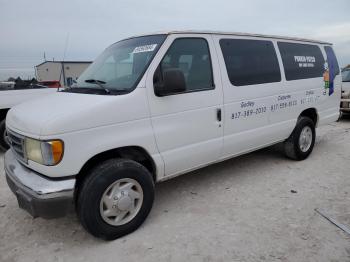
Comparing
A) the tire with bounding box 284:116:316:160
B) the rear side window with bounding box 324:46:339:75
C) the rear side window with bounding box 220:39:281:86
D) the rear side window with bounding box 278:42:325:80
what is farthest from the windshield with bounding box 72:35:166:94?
A: the rear side window with bounding box 324:46:339:75

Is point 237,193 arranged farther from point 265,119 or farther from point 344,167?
point 344,167

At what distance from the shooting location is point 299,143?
507 centimetres

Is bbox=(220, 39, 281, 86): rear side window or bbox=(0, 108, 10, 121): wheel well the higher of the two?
bbox=(220, 39, 281, 86): rear side window

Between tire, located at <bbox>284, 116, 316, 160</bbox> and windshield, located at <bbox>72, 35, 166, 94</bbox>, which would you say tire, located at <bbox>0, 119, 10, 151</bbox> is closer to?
windshield, located at <bbox>72, 35, 166, 94</bbox>

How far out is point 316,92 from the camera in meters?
5.14

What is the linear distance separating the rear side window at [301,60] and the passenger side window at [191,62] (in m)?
1.65

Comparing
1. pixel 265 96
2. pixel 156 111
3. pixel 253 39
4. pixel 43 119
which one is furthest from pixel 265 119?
pixel 43 119

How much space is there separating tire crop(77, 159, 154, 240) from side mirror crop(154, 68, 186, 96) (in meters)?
0.79

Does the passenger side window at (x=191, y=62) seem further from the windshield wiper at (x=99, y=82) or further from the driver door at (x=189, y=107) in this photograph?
the windshield wiper at (x=99, y=82)

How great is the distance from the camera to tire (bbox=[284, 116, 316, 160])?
4.97 meters

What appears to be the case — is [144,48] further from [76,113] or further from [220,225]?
[220,225]

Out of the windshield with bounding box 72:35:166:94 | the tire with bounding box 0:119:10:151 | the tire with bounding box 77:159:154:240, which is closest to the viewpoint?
the tire with bounding box 77:159:154:240

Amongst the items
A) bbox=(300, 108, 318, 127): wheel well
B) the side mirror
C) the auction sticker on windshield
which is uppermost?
the auction sticker on windshield

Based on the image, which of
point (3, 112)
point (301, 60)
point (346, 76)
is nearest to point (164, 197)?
point (301, 60)
